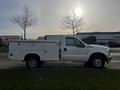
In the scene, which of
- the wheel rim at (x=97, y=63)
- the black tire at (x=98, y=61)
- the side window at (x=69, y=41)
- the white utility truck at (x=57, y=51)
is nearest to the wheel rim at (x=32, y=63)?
the white utility truck at (x=57, y=51)

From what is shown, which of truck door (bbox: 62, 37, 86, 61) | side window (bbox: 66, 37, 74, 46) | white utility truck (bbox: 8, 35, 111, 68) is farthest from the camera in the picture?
side window (bbox: 66, 37, 74, 46)

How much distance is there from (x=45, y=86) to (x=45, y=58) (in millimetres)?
6776

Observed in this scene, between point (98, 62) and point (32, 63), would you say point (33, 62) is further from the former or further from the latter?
point (98, 62)

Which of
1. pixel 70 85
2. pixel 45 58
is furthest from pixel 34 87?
pixel 45 58

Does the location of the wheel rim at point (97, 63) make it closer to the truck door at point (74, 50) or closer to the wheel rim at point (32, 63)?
the truck door at point (74, 50)

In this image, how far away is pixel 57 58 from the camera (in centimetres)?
1675

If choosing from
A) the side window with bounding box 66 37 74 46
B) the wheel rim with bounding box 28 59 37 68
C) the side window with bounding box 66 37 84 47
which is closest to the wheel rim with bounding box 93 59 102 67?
the side window with bounding box 66 37 84 47

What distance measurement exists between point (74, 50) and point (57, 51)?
1.01 m

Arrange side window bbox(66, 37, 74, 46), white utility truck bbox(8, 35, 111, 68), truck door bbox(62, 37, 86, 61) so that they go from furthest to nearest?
side window bbox(66, 37, 74, 46) → truck door bbox(62, 37, 86, 61) → white utility truck bbox(8, 35, 111, 68)

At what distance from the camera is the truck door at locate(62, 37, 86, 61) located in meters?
16.8

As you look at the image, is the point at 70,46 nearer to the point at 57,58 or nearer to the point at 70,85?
the point at 57,58

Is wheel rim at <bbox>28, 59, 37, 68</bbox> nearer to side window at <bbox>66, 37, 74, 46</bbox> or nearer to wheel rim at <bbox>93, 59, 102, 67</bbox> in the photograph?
side window at <bbox>66, 37, 74, 46</bbox>

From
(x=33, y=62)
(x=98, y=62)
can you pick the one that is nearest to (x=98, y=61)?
(x=98, y=62)

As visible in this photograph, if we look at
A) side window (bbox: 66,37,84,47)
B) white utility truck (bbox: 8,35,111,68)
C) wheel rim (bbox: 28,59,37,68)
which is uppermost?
side window (bbox: 66,37,84,47)
